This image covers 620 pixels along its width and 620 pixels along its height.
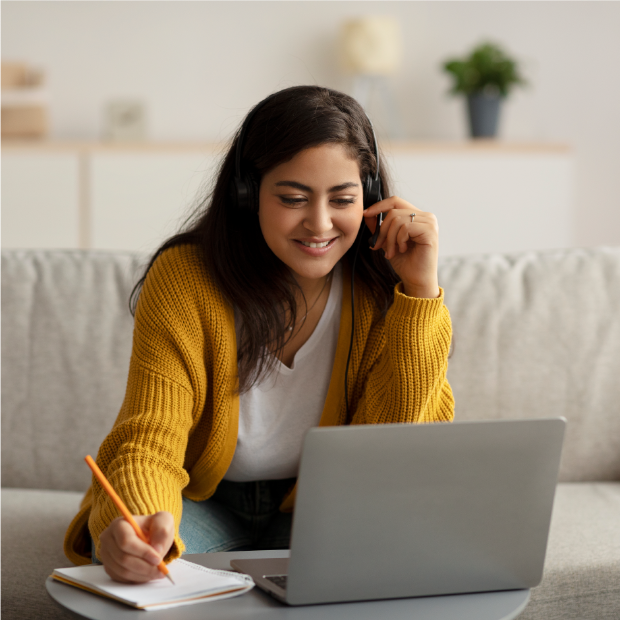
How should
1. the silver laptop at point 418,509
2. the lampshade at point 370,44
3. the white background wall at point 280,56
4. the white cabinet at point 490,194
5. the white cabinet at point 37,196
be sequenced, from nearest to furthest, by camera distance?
1. the silver laptop at point 418,509
2. the white cabinet at point 37,196
3. the white cabinet at point 490,194
4. the lampshade at point 370,44
5. the white background wall at point 280,56

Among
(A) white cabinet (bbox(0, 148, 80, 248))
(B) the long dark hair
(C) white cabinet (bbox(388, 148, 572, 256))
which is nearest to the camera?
(B) the long dark hair

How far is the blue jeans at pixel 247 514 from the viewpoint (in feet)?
3.89

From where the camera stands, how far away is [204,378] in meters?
1.11

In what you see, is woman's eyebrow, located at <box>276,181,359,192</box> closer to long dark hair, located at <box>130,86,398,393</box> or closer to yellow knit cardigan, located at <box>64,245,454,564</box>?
long dark hair, located at <box>130,86,398,393</box>

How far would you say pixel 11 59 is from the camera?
314 cm

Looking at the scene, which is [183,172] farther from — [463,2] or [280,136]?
[280,136]

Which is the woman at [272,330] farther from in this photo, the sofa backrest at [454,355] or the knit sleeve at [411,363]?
the sofa backrest at [454,355]

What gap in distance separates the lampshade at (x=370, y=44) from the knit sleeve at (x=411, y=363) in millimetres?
2189

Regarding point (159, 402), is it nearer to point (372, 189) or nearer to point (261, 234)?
point (261, 234)

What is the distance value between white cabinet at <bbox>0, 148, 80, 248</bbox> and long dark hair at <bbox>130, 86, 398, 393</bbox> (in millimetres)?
1794

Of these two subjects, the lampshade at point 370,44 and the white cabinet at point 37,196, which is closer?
the white cabinet at point 37,196

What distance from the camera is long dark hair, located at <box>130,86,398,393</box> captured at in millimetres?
1054

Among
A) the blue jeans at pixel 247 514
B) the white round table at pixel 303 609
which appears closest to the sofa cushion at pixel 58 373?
the blue jeans at pixel 247 514

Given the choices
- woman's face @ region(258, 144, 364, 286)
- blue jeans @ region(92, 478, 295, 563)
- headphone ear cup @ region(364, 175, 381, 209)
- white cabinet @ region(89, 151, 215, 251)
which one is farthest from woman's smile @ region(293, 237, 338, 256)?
white cabinet @ region(89, 151, 215, 251)
